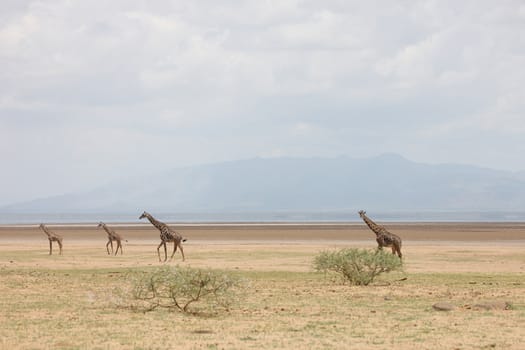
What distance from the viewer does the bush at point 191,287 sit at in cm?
1992

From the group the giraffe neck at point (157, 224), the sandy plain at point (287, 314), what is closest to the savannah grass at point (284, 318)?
the sandy plain at point (287, 314)

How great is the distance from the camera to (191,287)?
2002 cm

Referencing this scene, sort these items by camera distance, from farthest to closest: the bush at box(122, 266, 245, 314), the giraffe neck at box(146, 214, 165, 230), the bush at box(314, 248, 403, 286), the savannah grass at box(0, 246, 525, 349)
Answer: the giraffe neck at box(146, 214, 165, 230) → the bush at box(314, 248, 403, 286) → the bush at box(122, 266, 245, 314) → the savannah grass at box(0, 246, 525, 349)

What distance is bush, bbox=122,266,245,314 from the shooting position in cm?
1992

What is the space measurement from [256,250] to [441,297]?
2436 cm

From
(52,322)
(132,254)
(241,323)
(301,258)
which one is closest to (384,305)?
(241,323)

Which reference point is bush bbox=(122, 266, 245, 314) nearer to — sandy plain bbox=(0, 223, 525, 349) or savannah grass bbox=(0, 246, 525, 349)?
savannah grass bbox=(0, 246, 525, 349)

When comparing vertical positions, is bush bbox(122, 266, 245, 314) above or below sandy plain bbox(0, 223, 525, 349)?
above

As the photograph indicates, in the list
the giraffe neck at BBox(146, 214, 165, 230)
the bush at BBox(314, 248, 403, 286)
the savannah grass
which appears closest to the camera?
the savannah grass

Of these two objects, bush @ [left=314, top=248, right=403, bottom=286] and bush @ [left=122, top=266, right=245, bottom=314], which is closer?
bush @ [left=122, top=266, right=245, bottom=314]

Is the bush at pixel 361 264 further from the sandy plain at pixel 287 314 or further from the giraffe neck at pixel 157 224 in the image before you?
the giraffe neck at pixel 157 224

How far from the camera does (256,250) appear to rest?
47.2 meters

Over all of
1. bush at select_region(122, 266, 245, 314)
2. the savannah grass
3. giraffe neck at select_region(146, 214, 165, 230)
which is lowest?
the savannah grass

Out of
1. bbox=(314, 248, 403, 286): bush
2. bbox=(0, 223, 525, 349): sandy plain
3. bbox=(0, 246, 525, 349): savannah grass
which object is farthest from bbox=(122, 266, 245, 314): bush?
bbox=(314, 248, 403, 286): bush
